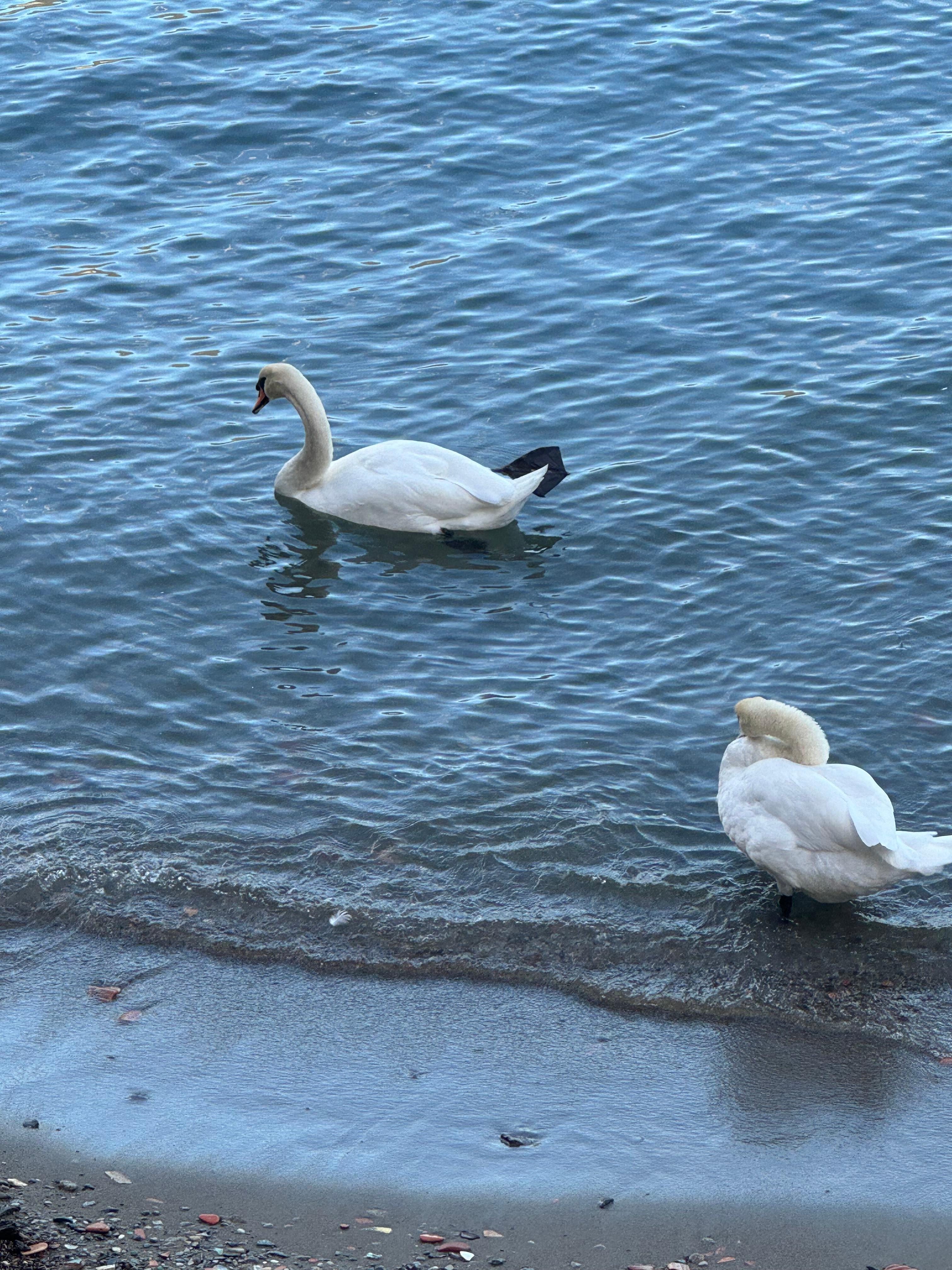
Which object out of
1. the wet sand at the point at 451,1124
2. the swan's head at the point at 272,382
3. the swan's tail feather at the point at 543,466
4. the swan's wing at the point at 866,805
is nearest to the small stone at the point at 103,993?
the wet sand at the point at 451,1124

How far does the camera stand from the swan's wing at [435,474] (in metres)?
9.48

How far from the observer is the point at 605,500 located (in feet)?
32.1

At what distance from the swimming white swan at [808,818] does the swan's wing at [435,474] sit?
310 centimetres

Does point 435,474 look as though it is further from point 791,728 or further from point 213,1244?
point 213,1244

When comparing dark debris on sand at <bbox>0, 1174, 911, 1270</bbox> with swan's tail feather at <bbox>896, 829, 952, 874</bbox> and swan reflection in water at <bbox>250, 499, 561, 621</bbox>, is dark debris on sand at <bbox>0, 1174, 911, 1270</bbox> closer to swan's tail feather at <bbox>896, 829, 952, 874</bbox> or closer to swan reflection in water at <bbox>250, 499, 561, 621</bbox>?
swan's tail feather at <bbox>896, 829, 952, 874</bbox>

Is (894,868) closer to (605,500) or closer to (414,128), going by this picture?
(605,500)

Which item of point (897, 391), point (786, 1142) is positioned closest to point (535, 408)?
point (897, 391)

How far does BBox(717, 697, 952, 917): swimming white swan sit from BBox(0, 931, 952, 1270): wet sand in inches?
28.8


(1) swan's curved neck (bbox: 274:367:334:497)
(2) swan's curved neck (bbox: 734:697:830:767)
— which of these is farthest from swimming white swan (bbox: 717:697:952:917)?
(1) swan's curved neck (bbox: 274:367:334:497)

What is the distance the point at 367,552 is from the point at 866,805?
444 cm

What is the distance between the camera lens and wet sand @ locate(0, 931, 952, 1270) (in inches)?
184

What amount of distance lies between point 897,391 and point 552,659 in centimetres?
362

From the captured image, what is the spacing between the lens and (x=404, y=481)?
31.7ft

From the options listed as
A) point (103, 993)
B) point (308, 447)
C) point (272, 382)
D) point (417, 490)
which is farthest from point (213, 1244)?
point (272, 382)
